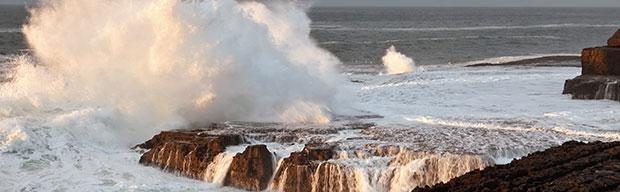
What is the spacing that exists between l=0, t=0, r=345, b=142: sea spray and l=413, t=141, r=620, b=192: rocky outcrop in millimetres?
7238

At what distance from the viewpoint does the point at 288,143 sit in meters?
14.5

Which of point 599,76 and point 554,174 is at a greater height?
point 599,76

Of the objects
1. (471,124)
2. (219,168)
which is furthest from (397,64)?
(219,168)

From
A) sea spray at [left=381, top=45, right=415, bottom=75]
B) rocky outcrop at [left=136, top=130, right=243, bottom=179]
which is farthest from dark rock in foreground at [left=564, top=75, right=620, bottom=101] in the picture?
sea spray at [left=381, top=45, right=415, bottom=75]

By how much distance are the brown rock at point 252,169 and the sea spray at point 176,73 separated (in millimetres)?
3897

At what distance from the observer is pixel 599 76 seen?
20625 mm

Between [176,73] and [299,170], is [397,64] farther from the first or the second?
[299,170]

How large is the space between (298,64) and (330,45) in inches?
1344

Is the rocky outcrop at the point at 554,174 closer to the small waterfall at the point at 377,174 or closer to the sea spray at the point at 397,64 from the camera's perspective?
the small waterfall at the point at 377,174

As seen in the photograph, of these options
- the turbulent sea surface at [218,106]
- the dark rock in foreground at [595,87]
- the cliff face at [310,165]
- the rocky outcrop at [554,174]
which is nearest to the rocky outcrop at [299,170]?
the cliff face at [310,165]

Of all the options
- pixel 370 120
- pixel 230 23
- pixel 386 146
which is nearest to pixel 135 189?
pixel 386 146

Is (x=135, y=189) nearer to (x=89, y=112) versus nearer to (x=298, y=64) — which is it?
(x=89, y=112)

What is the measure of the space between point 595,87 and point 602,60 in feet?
3.71

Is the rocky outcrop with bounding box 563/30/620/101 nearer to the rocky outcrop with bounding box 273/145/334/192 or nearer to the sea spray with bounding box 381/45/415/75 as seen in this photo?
the rocky outcrop with bounding box 273/145/334/192
